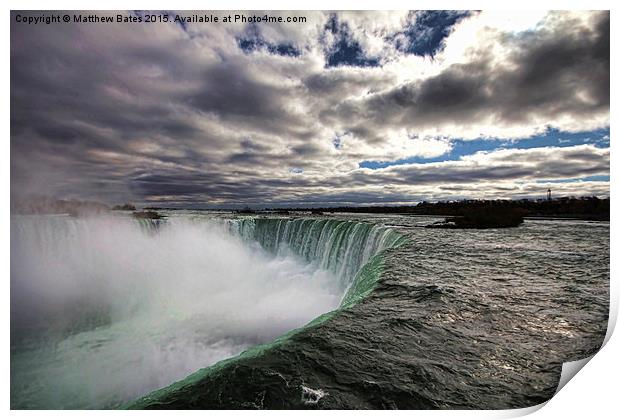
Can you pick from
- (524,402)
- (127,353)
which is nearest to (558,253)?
(524,402)

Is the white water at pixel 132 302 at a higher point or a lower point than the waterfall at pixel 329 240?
lower

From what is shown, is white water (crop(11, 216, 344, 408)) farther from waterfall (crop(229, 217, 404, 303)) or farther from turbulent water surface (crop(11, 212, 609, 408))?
waterfall (crop(229, 217, 404, 303))

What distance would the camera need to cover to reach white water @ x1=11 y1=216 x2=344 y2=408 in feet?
13.4

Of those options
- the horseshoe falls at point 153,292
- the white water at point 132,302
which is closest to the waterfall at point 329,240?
the horseshoe falls at point 153,292

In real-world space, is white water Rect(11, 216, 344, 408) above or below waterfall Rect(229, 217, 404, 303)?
below

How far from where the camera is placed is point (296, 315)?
5.95m

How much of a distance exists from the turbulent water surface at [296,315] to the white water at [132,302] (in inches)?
1.5

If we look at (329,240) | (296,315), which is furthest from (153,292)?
(329,240)

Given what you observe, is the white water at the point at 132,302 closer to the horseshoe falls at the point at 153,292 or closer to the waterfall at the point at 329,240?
the horseshoe falls at the point at 153,292

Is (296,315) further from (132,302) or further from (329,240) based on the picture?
(132,302)

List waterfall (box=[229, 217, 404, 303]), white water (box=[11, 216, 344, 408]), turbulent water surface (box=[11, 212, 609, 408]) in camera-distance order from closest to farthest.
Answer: turbulent water surface (box=[11, 212, 609, 408])
white water (box=[11, 216, 344, 408])
waterfall (box=[229, 217, 404, 303])

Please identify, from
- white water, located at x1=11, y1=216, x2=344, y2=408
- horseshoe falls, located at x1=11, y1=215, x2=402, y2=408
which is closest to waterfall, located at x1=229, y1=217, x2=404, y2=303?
horseshoe falls, located at x1=11, y1=215, x2=402, y2=408

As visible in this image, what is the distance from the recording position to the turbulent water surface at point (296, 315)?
5.81 ft

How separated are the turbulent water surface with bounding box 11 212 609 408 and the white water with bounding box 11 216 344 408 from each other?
38 millimetres
